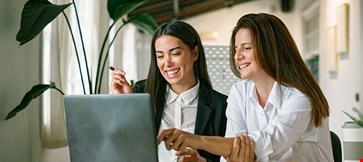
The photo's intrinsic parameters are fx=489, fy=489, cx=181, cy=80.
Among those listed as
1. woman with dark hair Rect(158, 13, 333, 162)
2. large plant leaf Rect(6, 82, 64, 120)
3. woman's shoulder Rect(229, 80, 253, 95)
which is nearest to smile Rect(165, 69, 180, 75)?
woman's shoulder Rect(229, 80, 253, 95)

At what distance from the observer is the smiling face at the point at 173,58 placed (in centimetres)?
167

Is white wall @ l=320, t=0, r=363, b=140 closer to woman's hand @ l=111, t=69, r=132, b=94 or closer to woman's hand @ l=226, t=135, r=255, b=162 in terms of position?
woman's hand @ l=111, t=69, r=132, b=94

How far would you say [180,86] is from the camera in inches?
69.7

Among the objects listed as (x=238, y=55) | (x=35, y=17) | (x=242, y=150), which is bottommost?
(x=242, y=150)

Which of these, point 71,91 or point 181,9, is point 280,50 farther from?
point 181,9

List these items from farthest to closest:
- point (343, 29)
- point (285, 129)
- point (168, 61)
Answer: point (343, 29) → point (168, 61) → point (285, 129)

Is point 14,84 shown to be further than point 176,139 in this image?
Yes

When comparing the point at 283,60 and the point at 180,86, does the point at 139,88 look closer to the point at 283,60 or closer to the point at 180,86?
the point at 180,86

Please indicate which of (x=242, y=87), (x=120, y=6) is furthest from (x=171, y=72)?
(x=120, y=6)

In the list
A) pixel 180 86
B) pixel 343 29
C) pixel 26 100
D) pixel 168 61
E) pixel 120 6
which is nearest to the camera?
pixel 168 61

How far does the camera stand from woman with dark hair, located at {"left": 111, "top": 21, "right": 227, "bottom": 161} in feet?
5.51

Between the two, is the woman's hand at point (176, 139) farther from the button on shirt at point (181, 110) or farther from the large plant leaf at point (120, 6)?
the large plant leaf at point (120, 6)

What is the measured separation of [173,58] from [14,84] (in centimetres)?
74

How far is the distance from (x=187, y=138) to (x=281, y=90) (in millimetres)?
309
